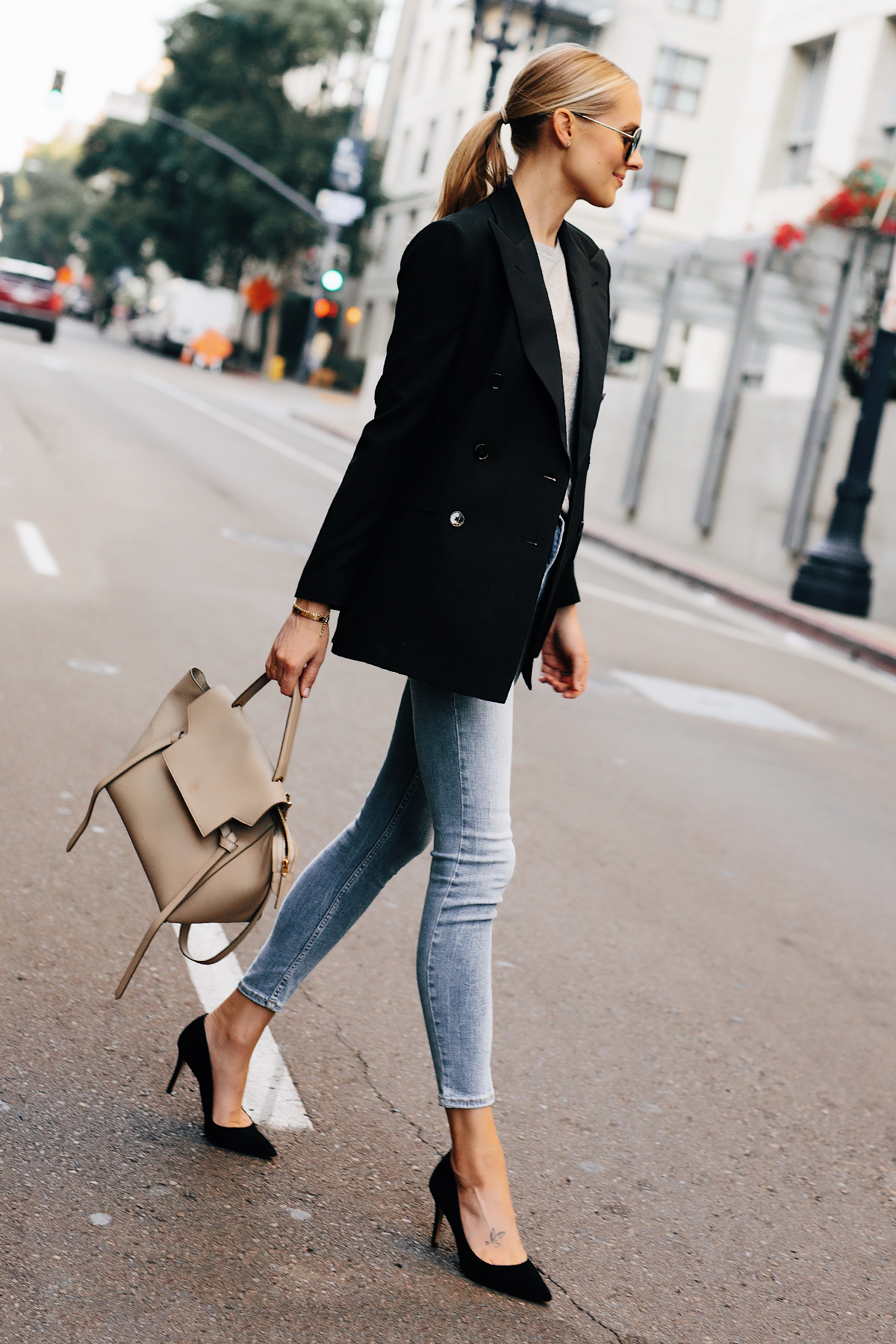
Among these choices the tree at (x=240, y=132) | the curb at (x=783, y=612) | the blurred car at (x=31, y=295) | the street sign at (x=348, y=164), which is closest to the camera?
the curb at (x=783, y=612)

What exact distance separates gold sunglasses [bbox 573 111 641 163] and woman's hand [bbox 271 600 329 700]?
928 millimetres

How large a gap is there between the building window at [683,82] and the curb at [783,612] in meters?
31.0

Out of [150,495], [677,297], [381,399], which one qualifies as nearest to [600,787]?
[381,399]

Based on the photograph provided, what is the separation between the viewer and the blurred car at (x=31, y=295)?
127 ft

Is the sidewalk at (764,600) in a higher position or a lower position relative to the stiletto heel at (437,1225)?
higher

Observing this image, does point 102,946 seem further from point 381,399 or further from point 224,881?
point 381,399

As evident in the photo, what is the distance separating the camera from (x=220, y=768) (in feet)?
9.33

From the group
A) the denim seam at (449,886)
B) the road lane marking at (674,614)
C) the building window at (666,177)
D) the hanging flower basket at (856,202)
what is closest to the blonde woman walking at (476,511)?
the denim seam at (449,886)

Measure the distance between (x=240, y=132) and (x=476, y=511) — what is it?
176 ft

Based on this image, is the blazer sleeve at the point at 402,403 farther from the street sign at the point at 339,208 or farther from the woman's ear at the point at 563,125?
the street sign at the point at 339,208

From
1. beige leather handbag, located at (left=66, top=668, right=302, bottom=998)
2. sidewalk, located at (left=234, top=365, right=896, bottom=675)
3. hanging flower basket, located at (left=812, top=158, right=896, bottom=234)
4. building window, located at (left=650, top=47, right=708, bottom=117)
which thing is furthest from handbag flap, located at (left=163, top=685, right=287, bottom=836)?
building window, located at (left=650, top=47, right=708, bottom=117)

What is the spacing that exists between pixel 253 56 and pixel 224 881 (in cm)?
5595

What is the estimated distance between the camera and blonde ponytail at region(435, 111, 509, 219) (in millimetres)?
2828

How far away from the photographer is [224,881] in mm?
2762
